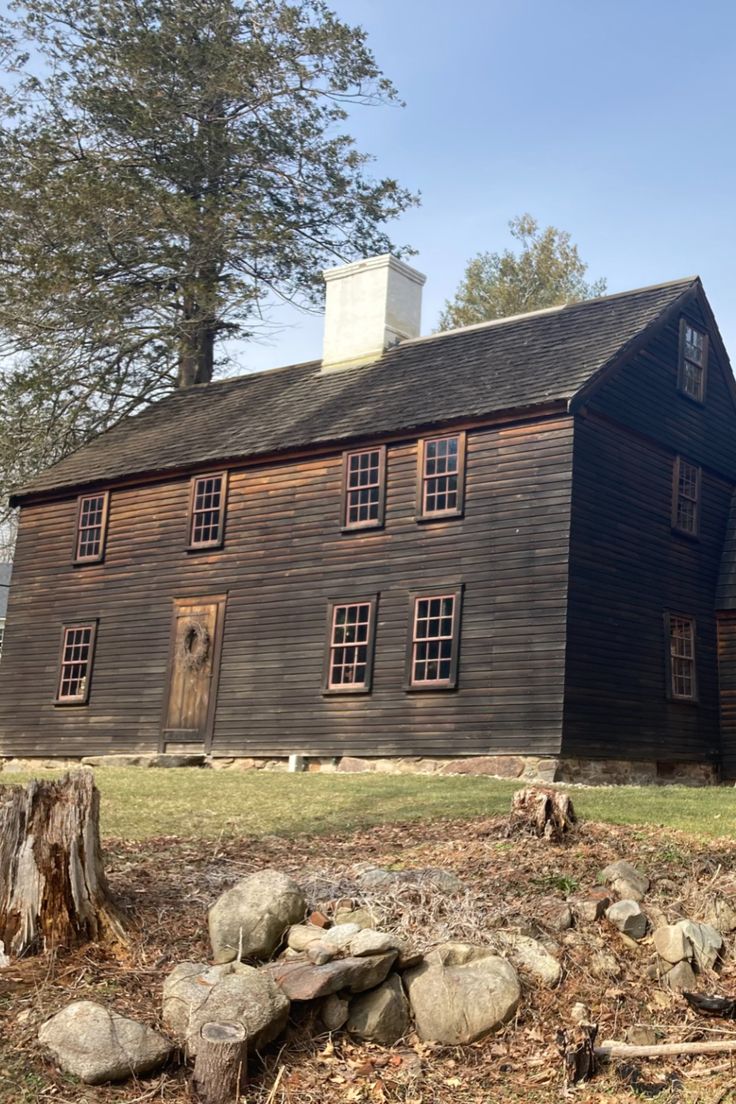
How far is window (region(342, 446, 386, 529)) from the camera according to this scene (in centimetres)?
2130

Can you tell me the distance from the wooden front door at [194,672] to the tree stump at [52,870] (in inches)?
587

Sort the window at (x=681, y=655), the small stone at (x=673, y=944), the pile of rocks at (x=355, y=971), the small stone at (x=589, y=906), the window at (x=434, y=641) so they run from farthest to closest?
the window at (x=681, y=655), the window at (x=434, y=641), the small stone at (x=589, y=906), the small stone at (x=673, y=944), the pile of rocks at (x=355, y=971)

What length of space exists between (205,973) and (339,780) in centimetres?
1000

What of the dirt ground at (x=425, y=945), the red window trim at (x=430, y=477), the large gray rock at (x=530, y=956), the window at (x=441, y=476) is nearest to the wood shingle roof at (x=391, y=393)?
the red window trim at (x=430, y=477)

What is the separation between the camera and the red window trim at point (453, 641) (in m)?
19.4

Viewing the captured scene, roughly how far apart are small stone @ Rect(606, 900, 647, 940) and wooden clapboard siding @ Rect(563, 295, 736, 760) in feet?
31.8

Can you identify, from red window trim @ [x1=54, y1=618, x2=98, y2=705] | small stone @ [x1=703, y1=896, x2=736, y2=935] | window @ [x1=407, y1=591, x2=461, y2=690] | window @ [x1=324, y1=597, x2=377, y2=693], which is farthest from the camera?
red window trim @ [x1=54, y1=618, x2=98, y2=705]

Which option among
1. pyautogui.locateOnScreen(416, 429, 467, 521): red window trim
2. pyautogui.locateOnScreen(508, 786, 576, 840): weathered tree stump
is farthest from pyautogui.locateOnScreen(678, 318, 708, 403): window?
pyautogui.locateOnScreen(508, 786, 576, 840): weathered tree stump

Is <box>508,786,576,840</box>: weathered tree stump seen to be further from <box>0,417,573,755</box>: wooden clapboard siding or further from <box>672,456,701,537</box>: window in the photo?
<box>672,456,701,537</box>: window

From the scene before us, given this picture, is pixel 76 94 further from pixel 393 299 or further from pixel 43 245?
pixel 393 299

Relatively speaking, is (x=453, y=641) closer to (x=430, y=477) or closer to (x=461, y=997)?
(x=430, y=477)

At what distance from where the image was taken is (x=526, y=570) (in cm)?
1908

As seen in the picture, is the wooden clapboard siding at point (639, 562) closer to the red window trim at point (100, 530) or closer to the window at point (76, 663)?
the window at point (76, 663)

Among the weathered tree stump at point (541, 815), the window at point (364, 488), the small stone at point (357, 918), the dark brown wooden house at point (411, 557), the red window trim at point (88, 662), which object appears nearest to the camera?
the small stone at point (357, 918)
